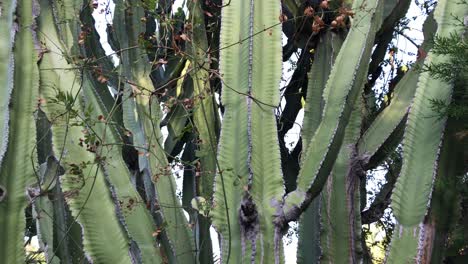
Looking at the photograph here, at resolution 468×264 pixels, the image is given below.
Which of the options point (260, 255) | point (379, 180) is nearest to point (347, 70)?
point (260, 255)

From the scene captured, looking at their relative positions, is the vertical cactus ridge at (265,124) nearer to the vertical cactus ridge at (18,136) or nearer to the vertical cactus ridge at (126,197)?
the vertical cactus ridge at (126,197)

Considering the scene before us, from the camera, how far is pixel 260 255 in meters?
2.65

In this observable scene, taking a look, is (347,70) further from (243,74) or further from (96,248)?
(96,248)

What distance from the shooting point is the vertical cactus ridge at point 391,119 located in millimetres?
3178

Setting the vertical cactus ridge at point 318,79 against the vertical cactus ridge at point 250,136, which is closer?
the vertical cactus ridge at point 250,136

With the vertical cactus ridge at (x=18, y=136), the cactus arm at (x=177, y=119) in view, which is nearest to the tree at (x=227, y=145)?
the vertical cactus ridge at (x=18, y=136)

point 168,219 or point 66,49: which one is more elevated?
point 66,49

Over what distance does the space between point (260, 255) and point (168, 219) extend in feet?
2.21

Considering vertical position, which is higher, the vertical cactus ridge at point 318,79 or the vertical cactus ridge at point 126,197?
the vertical cactus ridge at point 318,79

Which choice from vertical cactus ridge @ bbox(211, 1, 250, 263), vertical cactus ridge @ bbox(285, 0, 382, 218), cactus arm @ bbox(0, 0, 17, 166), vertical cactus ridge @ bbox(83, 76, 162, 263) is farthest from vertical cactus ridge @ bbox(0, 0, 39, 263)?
vertical cactus ridge @ bbox(285, 0, 382, 218)

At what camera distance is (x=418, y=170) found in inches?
108

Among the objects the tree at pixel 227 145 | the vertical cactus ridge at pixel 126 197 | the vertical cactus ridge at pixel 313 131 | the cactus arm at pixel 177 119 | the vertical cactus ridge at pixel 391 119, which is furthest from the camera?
the cactus arm at pixel 177 119

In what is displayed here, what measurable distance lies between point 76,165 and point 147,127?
2.10ft

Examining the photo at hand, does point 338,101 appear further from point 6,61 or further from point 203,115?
point 6,61
